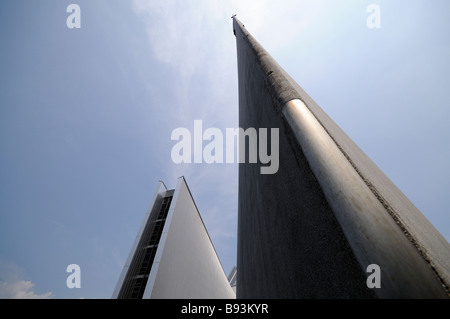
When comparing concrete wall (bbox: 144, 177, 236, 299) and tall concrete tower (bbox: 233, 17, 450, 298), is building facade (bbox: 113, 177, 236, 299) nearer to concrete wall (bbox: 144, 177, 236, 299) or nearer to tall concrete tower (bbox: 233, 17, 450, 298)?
concrete wall (bbox: 144, 177, 236, 299)

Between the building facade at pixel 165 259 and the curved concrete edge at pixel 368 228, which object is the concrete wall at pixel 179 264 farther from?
the curved concrete edge at pixel 368 228

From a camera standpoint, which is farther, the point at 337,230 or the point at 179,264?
Result: the point at 179,264

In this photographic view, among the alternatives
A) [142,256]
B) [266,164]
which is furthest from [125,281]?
[266,164]

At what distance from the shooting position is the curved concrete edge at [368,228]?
39cm

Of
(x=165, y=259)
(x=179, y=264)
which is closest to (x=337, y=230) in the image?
(x=165, y=259)

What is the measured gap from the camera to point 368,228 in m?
0.47

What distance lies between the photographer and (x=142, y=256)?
791 centimetres

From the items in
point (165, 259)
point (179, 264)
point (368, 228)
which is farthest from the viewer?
point (179, 264)

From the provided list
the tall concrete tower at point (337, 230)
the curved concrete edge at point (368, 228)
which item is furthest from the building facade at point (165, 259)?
the curved concrete edge at point (368, 228)

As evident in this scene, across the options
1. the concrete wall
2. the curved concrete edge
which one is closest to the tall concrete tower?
the curved concrete edge

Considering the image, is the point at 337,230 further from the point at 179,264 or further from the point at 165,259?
the point at 179,264
